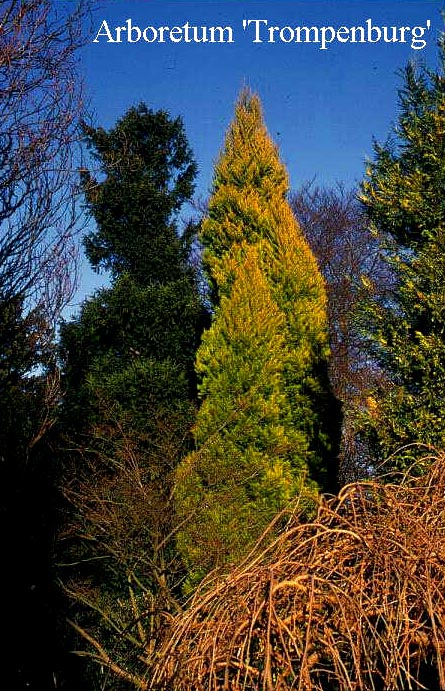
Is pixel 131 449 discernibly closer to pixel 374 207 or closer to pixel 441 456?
pixel 374 207

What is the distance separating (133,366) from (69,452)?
1.39 m

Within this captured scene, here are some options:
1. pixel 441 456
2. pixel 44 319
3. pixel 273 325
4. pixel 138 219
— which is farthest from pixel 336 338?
pixel 441 456

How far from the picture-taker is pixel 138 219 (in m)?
9.64

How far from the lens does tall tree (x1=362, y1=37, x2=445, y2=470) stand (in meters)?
5.27

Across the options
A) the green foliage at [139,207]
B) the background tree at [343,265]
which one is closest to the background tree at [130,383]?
the green foliage at [139,207]

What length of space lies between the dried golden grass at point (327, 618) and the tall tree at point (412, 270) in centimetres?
→ 311

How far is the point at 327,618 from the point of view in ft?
6.26

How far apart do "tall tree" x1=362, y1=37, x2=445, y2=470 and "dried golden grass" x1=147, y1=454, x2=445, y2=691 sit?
10.2 ft

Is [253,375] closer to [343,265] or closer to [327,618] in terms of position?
[327,618]

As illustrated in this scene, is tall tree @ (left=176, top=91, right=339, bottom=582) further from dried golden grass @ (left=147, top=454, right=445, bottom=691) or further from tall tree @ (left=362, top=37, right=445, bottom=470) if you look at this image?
dried golden grass @ (left=147, top=454, right=445, bottom=691)

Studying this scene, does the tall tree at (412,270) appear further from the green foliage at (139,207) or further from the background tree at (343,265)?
the background tree at (343,265)

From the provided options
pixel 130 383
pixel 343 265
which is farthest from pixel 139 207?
pixel 343 265

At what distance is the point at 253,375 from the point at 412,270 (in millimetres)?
2273

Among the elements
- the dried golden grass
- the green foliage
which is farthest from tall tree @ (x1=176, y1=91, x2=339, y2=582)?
the dried golden grass
